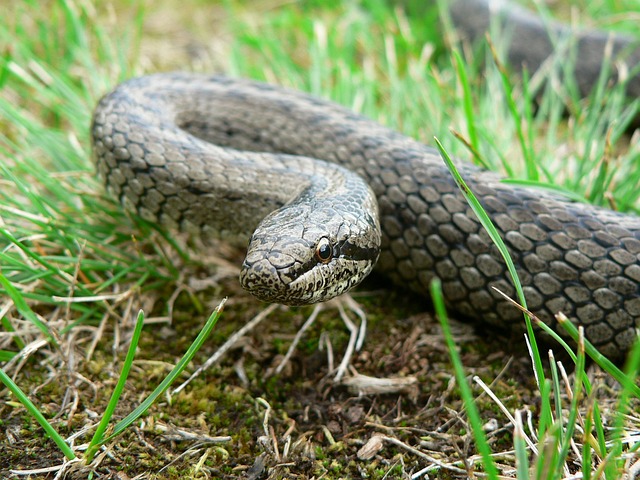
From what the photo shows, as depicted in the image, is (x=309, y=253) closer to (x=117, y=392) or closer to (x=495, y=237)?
(x=495, y=237)

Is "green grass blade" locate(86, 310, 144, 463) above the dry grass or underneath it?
above

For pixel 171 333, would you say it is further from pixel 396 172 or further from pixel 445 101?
pixel 445 101

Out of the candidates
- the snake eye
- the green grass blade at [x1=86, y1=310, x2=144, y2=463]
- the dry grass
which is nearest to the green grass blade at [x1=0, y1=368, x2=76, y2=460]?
the green grass blade at [x1=86, y1=310, x2=144, y2=463]

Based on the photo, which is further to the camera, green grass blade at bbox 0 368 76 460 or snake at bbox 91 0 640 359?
snake at bbox 91 0 640 359

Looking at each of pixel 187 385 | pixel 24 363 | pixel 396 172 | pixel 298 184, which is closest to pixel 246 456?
pixel 187 385

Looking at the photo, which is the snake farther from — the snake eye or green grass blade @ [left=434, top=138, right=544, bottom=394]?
green grass blade @ [left=434, top=138, right=544, bottom=394]

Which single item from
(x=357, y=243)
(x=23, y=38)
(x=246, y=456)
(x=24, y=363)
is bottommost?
(x=246, y=456)

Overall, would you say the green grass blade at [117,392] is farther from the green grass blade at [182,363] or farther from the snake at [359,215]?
the snake at [359,215]
